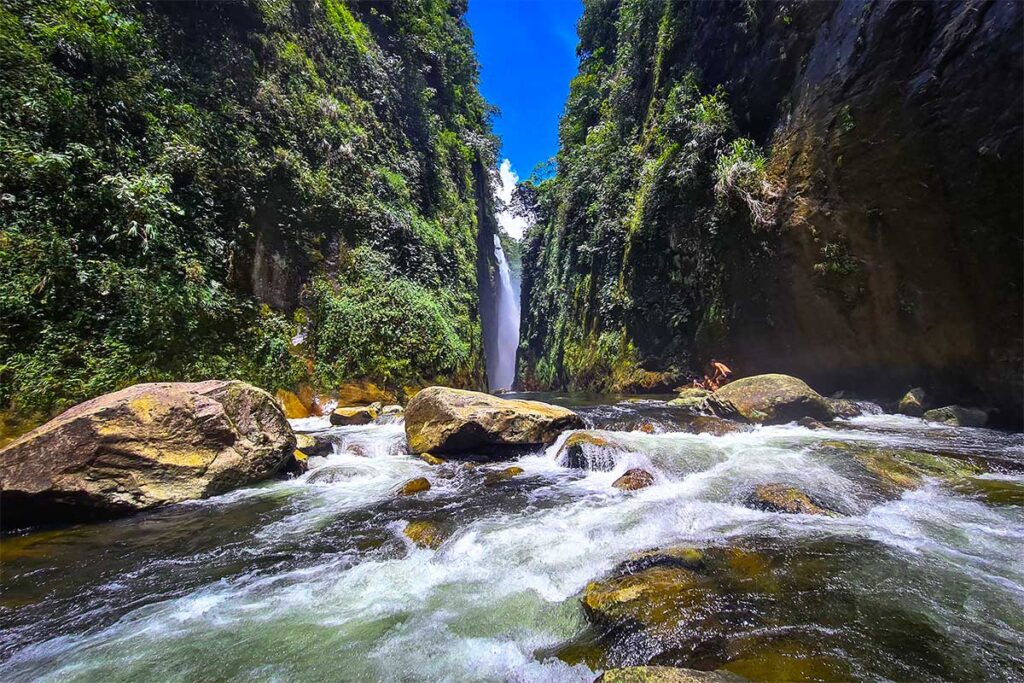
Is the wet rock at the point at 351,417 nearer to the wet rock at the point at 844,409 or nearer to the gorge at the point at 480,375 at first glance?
the gorge at the point at 480,375

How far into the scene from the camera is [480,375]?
57.8ft

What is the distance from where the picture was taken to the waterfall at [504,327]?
3550 centimetres

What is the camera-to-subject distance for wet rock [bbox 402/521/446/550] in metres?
4.02

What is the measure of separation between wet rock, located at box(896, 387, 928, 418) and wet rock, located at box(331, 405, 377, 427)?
10523mm

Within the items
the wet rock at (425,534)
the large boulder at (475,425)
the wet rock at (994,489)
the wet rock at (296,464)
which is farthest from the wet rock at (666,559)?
the wet rock at (296,464)

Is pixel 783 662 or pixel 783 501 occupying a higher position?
pixel 783 501

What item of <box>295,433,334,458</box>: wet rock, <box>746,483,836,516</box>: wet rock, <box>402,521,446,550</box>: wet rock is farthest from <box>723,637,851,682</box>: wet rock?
<box>295,433,334,458</box>: wet rock

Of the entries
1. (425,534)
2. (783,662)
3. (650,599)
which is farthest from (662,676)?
(425,534)

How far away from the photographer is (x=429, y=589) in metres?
3.30

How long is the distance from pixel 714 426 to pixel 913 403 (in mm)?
3614

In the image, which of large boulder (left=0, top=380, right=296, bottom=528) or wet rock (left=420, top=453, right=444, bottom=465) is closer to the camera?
large boulder (left=0, top=380, right=296, bottom=528)

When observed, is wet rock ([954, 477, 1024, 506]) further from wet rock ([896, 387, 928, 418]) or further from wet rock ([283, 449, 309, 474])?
wet rock ([283, 449, 309, 474])

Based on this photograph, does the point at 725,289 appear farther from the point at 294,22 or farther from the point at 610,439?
the point at 294,22

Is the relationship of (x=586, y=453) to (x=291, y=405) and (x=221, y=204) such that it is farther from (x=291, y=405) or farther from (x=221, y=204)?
(x=221, y=204)
